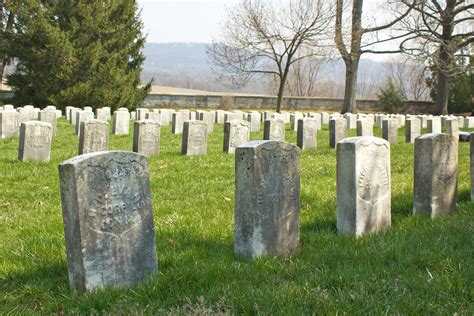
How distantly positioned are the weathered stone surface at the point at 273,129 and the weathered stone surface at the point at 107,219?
9070 mm

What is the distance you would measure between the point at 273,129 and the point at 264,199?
870 cm

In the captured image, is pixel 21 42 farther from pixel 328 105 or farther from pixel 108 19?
pixel 328 105

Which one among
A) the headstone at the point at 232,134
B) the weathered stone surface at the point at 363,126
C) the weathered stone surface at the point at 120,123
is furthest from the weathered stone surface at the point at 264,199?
the weathered stone surface at the point at 120,123

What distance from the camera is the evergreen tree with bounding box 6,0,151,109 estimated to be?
85.6ft

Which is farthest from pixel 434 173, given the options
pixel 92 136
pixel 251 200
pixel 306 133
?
pixel 306 133

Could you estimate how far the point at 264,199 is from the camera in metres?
4.69

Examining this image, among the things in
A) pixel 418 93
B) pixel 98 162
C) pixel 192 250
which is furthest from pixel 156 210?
pixel 418 93

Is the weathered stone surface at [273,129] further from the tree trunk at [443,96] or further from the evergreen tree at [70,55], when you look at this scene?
the tree trunk at [443,96]

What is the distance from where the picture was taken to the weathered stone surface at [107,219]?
3.81 meters

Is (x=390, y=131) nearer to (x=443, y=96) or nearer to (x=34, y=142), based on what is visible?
(x=34, y=142)

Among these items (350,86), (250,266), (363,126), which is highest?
(350,86)

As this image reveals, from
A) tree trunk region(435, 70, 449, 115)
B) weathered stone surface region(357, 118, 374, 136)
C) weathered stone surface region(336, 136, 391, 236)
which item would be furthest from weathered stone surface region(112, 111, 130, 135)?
tree trunk region(435, 70, 449, 115)

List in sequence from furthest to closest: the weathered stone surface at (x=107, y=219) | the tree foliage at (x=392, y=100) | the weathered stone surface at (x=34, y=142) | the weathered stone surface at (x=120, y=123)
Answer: the tree foliage at (x=392, y=100)
the weathered stone surface at (x=120, y=123)
the weathered stone surface at (x=34, y=142)
the weathered stone surface at (x=107, y=219)

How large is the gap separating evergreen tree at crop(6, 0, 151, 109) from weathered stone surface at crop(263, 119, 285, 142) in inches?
606
